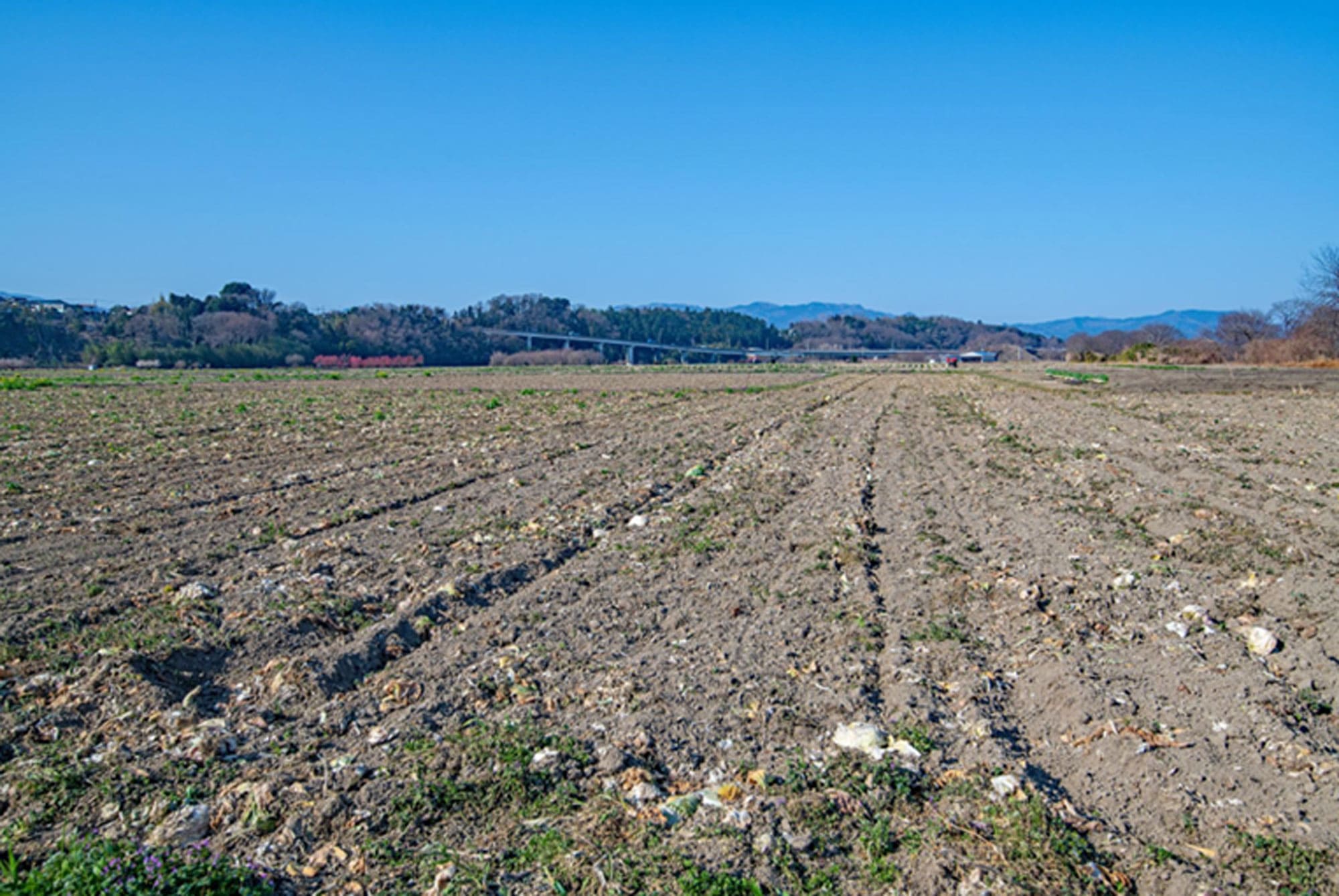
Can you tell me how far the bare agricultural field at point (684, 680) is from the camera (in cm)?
423

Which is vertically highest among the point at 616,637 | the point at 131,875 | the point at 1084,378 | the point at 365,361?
the point at 131,875

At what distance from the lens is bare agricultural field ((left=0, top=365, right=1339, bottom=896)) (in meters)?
4.23

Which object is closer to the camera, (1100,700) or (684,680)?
(1100,700)

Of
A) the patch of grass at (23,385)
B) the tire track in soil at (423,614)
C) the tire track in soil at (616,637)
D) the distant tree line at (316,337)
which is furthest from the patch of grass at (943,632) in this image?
the distant tree line at (316,337)

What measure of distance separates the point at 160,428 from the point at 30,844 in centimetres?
2115

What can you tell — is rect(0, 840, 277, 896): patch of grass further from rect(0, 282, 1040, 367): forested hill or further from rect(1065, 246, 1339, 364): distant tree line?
rect(0, 282, 1040, 367): forested hill

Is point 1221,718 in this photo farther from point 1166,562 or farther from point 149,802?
point 149,802

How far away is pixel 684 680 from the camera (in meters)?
6.20

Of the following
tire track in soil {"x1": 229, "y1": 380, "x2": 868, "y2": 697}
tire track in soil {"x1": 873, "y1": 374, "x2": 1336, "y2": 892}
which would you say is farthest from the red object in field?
tire track in soil {"x1": 873, "y1": 374, "x2": 1336, "y2": 892}

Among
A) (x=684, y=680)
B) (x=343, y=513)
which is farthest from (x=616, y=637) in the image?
(x=343, y=513)

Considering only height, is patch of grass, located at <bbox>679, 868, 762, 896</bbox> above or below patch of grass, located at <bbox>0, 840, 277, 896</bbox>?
below

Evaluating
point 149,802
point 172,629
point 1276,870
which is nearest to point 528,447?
point 172,629

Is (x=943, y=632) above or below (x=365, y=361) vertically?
above

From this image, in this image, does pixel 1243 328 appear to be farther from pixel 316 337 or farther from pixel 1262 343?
pixel 316 337
